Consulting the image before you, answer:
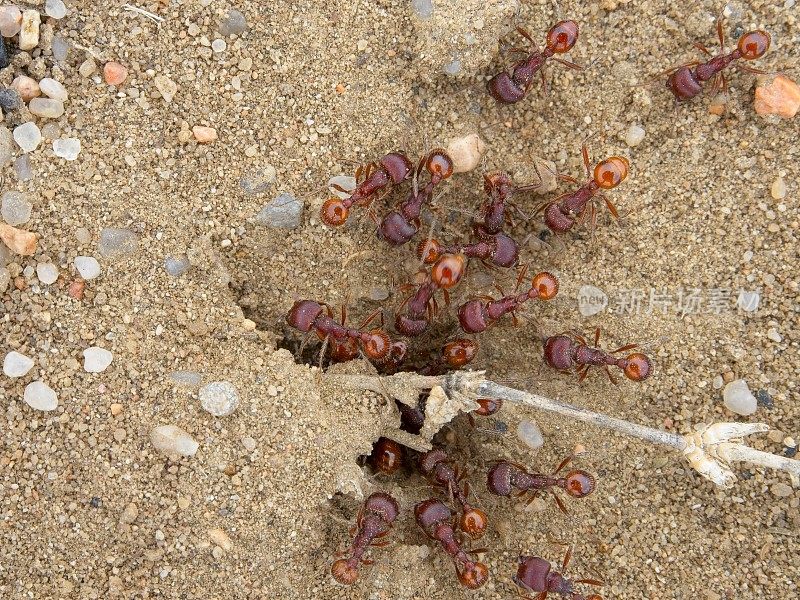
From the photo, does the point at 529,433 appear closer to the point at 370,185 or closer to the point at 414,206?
the point at 414,206

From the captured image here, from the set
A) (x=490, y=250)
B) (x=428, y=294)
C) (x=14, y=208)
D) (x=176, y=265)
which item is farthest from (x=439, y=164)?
(x=14, y=208)

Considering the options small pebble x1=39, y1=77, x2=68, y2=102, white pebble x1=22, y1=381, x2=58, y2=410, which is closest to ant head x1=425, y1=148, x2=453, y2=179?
small pebble x1=39, y1=77, x2=68, y2=102

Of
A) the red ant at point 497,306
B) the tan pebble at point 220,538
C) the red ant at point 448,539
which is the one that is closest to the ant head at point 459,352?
the red ant at point 497,306

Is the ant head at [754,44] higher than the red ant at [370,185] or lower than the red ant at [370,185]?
higher

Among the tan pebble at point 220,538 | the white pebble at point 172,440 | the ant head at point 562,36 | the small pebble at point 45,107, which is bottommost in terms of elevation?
the tan pebble at point 220,538

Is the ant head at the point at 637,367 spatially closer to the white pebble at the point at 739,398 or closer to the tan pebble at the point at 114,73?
the white pebble at the point at 739,398

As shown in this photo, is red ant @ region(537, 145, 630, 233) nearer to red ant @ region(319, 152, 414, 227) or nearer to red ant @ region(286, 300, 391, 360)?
red ant @ region(319, 152, 414, 227)
